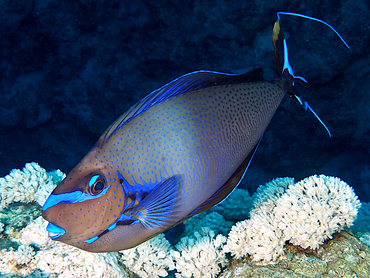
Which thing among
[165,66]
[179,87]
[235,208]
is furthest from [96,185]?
[165,66]

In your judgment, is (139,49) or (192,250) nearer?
(192,250)

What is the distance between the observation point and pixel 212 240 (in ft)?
8.96

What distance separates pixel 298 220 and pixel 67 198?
7.24 ft

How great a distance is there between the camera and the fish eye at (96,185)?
1.32 m

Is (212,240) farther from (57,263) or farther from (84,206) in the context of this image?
(84,206)

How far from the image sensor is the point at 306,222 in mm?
2344

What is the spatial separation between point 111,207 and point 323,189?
2.31 meters

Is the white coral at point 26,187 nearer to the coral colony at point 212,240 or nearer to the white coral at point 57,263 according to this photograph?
the coral colony at point 212,240

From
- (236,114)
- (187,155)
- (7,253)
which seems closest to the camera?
(187,155)

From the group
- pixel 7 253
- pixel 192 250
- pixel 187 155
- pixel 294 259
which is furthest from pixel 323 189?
pixel 7 253

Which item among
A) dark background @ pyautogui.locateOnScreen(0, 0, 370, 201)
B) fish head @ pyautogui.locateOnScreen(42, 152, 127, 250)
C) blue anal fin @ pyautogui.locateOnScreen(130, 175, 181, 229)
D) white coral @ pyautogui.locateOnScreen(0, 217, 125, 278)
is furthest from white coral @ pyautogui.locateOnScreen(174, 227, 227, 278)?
dark background @ pyautogui.locateOnScreen(0, 0, 370, 201)

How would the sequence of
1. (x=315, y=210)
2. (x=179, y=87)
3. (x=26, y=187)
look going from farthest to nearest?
(x=26, y=187) → (x=315, y=210) → (x=179, y=87)

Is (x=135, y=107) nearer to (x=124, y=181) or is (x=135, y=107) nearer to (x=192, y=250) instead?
(x=124, y=181)

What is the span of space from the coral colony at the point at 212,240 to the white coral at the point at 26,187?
0.04 feet
